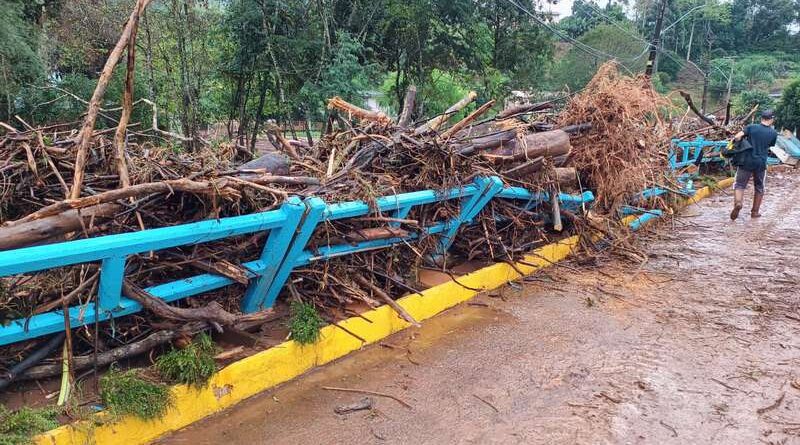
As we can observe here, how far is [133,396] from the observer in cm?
273

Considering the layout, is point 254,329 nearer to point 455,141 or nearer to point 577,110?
point 455,141

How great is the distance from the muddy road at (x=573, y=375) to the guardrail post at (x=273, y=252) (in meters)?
0.59

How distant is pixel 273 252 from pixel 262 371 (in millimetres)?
714

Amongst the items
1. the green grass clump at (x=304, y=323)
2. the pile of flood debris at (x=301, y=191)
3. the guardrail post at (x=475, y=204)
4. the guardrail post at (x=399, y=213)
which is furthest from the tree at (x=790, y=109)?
the green grass clump at (x=304, y=323)

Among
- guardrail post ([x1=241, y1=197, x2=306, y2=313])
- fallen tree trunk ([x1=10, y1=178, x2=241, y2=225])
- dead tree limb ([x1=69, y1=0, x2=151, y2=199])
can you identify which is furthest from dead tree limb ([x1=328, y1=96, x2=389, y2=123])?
dead tree limb ([x1=69, y1=0, x2=151, y2=199])

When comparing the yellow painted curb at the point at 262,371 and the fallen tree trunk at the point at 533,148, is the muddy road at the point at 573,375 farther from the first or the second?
the fallen tree trunk at the point at 533,148

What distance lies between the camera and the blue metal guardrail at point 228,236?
2428 millimetres

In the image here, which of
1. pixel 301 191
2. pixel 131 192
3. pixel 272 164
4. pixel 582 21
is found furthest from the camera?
pixel 582 21

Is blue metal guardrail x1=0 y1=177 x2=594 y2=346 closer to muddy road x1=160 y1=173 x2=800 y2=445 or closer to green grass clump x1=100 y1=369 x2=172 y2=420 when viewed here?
green grass clump x1=100 y1=369 x2=172 y2=420

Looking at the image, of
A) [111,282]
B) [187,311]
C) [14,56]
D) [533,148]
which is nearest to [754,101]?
[533,148]

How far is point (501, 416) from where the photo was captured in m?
3.18

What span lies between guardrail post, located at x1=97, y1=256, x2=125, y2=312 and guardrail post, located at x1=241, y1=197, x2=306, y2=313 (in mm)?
838

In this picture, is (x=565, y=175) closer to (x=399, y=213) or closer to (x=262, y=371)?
(x=399, y=213)

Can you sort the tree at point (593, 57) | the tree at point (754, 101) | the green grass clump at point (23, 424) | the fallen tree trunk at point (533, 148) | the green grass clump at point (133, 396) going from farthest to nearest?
the tree at point (754, 101)
the tree at point (593, 57)
the fallen tree trunk at point (533, 148)
the green grass clump at point (133, 396)
the green grass clump at point (23, 424)
